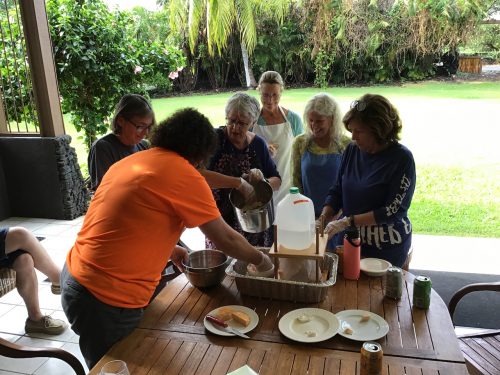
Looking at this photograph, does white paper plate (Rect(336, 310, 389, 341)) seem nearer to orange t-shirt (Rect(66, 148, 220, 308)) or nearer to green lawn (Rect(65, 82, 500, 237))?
orange t-shirt (Rect(66, 148, 220, 308))

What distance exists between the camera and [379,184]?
6.64 feet

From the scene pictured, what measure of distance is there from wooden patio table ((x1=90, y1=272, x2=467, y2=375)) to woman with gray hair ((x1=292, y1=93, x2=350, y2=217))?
105 cm

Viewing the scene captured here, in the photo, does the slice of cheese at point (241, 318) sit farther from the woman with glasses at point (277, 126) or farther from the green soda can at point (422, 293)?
the woman with glasses at point (277, 126)

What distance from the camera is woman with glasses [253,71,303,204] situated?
117 inches

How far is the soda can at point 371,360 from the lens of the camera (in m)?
1.16

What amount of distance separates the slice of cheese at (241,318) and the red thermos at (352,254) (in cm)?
52

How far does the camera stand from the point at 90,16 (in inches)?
194

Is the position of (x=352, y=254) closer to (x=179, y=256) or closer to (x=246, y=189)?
(x=246, y=189)

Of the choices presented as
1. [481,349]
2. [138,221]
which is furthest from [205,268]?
[481,349]

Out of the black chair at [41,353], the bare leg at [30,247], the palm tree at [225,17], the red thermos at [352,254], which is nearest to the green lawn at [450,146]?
the palm tree at [225,17]

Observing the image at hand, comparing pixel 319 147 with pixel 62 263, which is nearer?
pixel 319 147

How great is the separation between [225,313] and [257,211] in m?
0.56

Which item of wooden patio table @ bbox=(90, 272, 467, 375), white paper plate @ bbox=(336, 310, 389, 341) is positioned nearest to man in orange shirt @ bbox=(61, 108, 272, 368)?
wooden patio table @ bbox=(90, 272, 467, 375)

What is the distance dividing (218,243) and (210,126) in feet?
1.46
